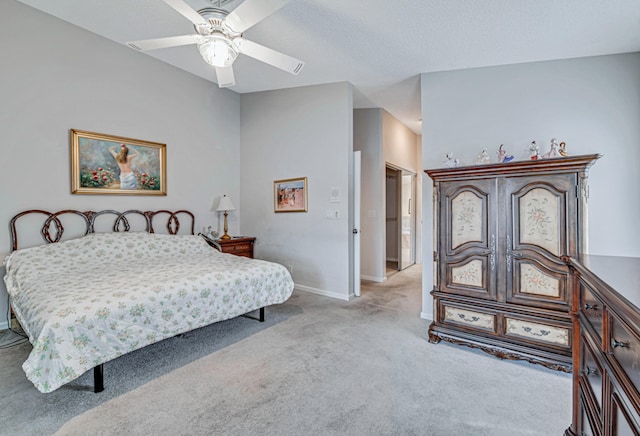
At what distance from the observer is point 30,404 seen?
1.85 metres

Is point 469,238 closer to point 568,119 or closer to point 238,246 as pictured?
point 568,119

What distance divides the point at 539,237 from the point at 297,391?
2.13 meters

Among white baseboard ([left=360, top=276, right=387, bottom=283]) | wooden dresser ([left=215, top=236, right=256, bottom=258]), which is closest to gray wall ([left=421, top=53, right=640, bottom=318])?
white baseboard ([left=360, top=276, right=387, bottom=283])

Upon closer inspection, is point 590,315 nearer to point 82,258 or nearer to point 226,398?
point 226,398

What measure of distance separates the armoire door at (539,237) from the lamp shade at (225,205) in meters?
3.44

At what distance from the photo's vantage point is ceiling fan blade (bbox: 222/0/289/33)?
1.82 m

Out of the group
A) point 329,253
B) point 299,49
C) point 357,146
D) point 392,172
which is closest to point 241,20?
point 299,49

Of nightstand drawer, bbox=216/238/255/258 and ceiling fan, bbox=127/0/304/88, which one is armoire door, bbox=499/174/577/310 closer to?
ceiling fan, bbox=127/0/304/88

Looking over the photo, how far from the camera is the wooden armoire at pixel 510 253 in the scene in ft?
7.50

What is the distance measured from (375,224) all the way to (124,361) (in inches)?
152

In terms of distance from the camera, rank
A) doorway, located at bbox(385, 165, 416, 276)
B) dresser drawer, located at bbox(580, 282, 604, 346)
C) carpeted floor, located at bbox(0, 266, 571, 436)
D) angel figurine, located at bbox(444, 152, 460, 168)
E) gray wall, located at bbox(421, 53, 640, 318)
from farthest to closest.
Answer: doorway, located at bbox(385, 165, 416, 276), angel figurine, located at bbox(444, 152, 460, 168), gray wall, located at bbox(421, 53, 640, 318), carpeted floor, located at bbox(0, 266, 571, 436), dresser drawer, located at bbox(580, 282, 604, 346)

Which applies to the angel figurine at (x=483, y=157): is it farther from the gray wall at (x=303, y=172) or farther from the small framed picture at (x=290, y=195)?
the small framed picture at (x=290, y=195)

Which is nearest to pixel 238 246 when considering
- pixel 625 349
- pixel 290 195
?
pixel 290 195

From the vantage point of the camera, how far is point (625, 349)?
32.1 inches
